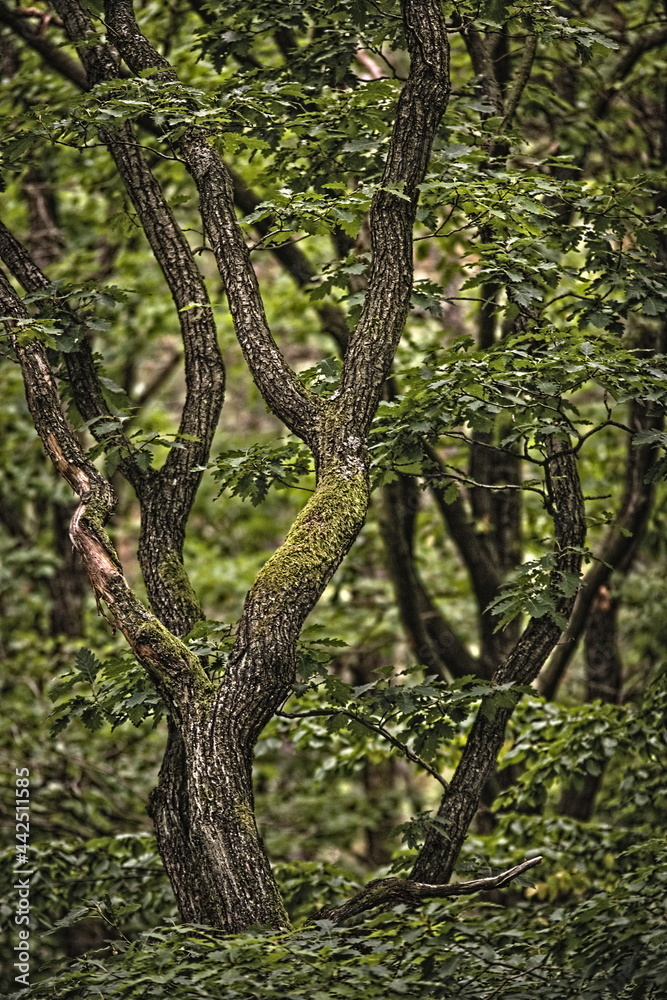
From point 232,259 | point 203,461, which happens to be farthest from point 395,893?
point 232,259

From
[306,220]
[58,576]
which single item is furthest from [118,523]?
[306,220]

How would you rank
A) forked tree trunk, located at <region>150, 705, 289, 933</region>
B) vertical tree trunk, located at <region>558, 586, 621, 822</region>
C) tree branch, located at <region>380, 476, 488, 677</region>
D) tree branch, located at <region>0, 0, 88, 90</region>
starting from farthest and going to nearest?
1. vertical tree trunk, located at <region>558, 586, 621, 822</region>
2. tree branch, located at <region>380, 476, 488, 677</region>
3. tree branch, located at <region>0, 0, 88, 90</region>
4. forked tree trunk, located at <region>150, 705, 289, 933</region>

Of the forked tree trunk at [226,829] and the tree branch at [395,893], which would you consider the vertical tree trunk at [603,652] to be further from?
the forked tree trunk at [226,829]

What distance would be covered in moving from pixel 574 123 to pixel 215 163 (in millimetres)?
3527

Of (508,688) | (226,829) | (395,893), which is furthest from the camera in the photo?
(508,688)

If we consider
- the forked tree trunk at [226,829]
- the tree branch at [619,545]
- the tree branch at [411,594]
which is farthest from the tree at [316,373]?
the tree branch at [619,545]

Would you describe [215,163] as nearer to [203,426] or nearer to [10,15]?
[203,426]

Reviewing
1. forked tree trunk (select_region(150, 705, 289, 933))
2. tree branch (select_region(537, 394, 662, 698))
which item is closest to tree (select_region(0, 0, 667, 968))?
forked tree trunk (select_region(150, 705, 289, 933))

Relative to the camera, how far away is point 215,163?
4230mm

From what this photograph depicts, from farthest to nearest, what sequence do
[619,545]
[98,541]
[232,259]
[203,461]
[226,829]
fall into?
[619,545]
[203,461]
[232,259]
[98,541]
[226,829]

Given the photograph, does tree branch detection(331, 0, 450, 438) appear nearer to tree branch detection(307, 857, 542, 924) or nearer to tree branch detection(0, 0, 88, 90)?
tree branch detection(307, 857, 542, 924)


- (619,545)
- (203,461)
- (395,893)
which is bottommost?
(395,893)

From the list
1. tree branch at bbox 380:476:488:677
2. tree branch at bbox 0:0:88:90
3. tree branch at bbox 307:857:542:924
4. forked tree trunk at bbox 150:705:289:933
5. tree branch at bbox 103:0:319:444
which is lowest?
tree branch at bbox 307:857:542:924

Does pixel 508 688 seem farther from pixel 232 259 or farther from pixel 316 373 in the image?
pixel 232 259
